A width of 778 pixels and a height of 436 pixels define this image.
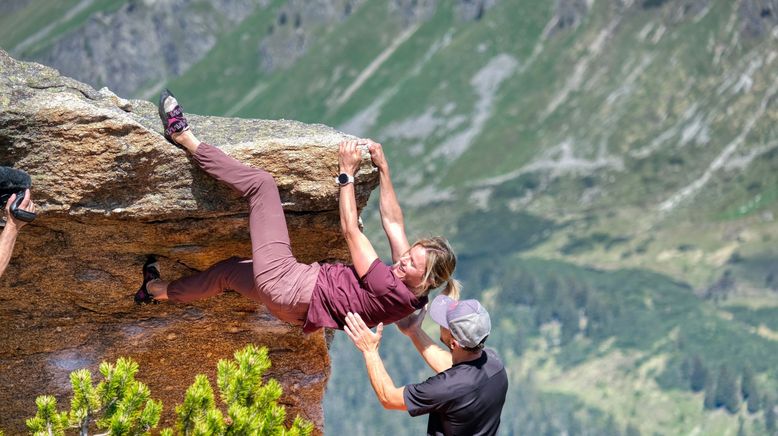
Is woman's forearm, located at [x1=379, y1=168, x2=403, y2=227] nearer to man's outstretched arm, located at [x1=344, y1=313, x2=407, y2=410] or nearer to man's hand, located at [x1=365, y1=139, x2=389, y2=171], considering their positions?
man's hand, located at [x1=365, y1=139, x2=389, y2=171]

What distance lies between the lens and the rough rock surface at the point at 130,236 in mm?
16922

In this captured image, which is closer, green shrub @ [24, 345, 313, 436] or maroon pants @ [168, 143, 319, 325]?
green shrub @ [24, 345, 313, 436]

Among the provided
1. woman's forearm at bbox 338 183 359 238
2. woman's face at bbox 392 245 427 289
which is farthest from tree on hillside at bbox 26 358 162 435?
woman's forearm at bbox 338 183 359 238

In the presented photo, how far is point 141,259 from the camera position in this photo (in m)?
19.0

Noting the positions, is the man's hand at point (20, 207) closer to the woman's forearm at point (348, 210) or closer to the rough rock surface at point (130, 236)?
the rough rock surface at point (130, 236)

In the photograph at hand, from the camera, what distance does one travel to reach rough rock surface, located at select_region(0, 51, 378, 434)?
16.9 m

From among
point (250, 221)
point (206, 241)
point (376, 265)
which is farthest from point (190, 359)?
point (376, 265)

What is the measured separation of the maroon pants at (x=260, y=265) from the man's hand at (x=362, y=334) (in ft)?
2.76

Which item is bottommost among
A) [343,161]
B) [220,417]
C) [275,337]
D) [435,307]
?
[220,417]

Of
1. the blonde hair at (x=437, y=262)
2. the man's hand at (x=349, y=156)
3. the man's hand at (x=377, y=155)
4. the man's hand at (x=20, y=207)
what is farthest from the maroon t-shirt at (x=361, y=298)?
the man's hand at (x=20, y=207)

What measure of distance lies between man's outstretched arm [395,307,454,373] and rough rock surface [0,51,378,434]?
255 centimetres

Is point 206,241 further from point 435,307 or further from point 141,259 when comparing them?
point 435,307

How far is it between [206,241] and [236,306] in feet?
5.52

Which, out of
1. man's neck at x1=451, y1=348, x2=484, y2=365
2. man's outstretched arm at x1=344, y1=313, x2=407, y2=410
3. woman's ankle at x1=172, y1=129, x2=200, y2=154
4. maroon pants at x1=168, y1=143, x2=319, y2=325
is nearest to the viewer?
man's outstretched arm at x1=344, y1=313, x2=407, y2=410
